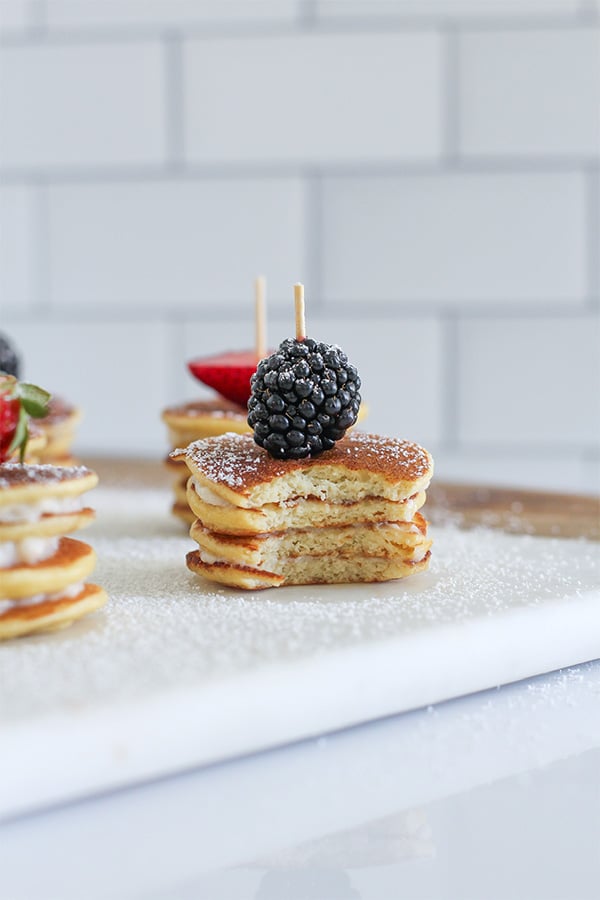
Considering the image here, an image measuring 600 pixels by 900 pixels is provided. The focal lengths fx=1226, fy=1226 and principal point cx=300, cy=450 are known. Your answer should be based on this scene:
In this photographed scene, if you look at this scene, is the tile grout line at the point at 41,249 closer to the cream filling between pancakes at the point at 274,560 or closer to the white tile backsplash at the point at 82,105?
the white tile backsplash at the point at 82,105

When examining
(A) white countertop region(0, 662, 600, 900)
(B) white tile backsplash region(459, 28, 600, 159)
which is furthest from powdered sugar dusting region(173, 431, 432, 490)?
(B) white tile backsplash region(459, 28, 600, 159)

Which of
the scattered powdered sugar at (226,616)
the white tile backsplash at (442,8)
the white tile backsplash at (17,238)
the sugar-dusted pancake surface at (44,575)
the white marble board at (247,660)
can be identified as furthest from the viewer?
the white tile backsplash at (17,238)

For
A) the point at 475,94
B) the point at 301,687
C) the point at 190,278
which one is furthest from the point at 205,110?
the point at 301,687

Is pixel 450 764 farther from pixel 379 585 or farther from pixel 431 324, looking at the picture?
pixel 431 324

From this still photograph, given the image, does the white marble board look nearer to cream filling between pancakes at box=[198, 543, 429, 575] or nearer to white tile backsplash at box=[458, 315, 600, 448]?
cream filling between pancakes at box=[198, 543, 429, 575]

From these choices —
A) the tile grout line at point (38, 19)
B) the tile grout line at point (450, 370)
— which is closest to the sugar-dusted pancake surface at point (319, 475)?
the tile grout line at point (450, 370)

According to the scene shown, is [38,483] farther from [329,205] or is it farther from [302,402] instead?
[329,205]
